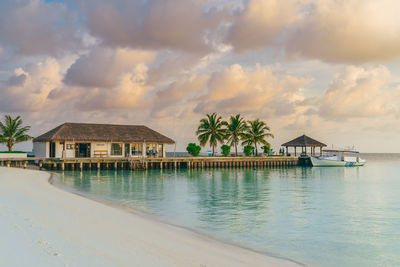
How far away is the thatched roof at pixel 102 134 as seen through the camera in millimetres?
42344

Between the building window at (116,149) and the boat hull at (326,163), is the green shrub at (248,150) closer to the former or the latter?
the boat hull at (326,163)

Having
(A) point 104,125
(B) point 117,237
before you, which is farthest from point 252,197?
(A) point 104,125

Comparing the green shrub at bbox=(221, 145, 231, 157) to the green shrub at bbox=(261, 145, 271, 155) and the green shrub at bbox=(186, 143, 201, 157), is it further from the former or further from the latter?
the green shrub at bbox=(261, 145, 271, 155)

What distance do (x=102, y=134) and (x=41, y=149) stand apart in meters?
7.88

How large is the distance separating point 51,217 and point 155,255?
4.82m

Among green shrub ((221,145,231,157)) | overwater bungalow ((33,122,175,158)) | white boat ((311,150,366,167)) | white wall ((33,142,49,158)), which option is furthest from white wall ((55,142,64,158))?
white boat ((311,150,366,167))

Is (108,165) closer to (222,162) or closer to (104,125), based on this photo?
(104,125)

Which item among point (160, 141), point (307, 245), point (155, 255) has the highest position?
point (160, 141)

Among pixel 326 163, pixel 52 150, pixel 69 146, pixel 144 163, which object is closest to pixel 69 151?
pixel 69 146

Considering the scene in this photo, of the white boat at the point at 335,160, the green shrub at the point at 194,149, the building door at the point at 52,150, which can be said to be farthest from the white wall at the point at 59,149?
the white boat at the point at 335,160

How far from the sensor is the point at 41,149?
44.3 meters

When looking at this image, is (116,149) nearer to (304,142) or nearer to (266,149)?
(266,149)

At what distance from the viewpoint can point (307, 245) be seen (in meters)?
11.0

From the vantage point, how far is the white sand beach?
6.39m
